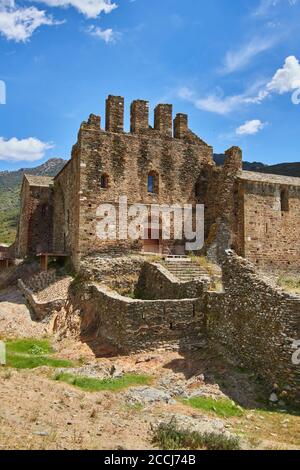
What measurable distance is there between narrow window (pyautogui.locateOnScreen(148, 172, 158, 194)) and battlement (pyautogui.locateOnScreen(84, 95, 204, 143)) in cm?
252

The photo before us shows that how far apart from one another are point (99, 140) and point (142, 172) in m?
3.01

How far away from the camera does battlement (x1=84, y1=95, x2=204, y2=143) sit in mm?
23188

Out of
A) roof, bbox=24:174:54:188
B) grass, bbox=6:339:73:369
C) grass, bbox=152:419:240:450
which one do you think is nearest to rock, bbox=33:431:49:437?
grass, bbox=152:419:240:450

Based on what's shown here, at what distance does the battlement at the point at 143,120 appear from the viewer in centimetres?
2319

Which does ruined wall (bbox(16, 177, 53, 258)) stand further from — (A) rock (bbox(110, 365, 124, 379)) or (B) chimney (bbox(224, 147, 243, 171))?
(A) rock (bbox(110, 365, 124, 379))

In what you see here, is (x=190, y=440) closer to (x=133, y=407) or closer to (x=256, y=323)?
(x=133, y=407)

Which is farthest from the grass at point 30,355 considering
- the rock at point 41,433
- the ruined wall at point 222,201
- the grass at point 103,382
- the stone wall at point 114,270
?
the ruined wall at point 222,201

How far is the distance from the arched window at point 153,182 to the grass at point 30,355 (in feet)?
34.5

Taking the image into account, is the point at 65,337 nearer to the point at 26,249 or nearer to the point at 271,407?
the point at 271,407

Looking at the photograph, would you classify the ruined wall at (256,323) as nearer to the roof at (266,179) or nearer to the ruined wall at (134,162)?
the ruined wall at (134,162)

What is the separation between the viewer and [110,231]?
2236cm

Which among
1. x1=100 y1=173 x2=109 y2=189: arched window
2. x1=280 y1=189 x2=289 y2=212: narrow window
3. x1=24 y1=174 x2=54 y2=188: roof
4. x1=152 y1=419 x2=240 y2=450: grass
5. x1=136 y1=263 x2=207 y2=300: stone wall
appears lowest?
x1=152 y1=419 x2=240 y2=450: grass

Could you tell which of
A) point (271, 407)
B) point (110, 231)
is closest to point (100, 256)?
point (110, 231)

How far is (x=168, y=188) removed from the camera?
80.0ft
